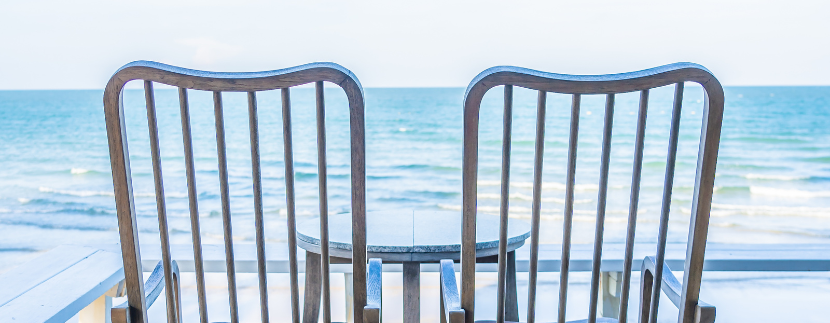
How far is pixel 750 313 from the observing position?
2873mm

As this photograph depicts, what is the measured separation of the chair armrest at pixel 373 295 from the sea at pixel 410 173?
2243 millimetres

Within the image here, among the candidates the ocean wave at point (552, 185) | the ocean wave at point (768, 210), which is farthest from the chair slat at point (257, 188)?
the ocean wave at point (552, 185)

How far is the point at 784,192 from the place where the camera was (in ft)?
25.1

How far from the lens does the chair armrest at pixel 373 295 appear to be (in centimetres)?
88

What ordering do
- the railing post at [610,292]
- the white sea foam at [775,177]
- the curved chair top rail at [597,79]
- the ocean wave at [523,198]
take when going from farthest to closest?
the white sea foam at [775,177]
the ocean wave at [523,198]
the railing post at [610,292]
the curved chair top rail at [597,79]

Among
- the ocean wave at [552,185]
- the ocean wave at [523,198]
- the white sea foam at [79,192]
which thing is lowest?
the white sea foam at [79,192]

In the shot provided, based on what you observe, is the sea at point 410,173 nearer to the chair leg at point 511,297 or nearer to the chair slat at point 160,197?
the chair leg at point 511,297

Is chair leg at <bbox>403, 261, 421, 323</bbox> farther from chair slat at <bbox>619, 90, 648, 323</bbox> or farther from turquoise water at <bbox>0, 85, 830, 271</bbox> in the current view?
turquoise water at <bbox>0, 85, 830, 271</bbox>

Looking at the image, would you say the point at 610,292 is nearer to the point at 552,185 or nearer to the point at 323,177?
the point at 323,177

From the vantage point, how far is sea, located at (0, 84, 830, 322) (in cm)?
586

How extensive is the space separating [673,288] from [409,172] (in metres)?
7.67

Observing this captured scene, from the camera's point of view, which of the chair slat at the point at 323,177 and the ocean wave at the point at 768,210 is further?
the ocean wave at the point at 768,210

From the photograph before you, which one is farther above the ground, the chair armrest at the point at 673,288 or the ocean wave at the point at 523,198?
the chair armrest at the point at 673,288

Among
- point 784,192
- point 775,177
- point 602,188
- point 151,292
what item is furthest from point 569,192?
point 775,177
